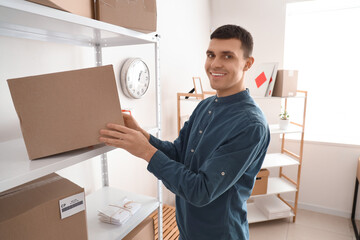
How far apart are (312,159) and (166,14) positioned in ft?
8.25

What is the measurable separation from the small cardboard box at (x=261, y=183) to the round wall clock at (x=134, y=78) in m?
1.63

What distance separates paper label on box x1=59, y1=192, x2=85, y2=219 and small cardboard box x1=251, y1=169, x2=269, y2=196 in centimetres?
221

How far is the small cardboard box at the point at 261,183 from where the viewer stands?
2680 millimetres

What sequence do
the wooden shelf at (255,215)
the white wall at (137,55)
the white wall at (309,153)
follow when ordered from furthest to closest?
1. the white wall at (309,153)
2. the wooden shelf at (255,215)
3. the white wall at (137,55)

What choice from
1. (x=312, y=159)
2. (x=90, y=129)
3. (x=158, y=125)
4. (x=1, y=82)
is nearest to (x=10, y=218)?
(x=90, y=129)

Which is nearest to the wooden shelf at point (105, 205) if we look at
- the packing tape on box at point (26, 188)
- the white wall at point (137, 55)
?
the white wall at point (137, 55)

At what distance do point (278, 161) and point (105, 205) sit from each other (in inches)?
84.9

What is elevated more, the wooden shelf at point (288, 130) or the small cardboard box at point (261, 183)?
the wooden shelf at point (288, 130)

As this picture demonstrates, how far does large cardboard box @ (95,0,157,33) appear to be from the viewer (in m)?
0.84

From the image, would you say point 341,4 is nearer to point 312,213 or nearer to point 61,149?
point 312,213

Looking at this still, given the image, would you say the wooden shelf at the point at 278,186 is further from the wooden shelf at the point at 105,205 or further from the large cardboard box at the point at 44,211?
the large cardboard box at the point at 44,211

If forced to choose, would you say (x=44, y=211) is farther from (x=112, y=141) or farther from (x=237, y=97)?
(x=237, y=97)

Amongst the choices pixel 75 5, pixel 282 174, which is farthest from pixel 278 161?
pixel 75 5

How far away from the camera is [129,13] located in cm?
94
